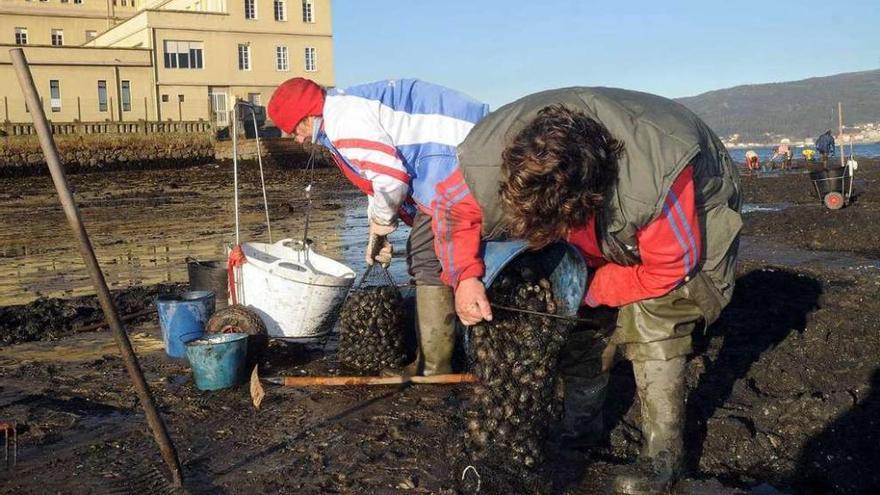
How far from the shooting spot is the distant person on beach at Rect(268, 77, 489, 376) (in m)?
4.64

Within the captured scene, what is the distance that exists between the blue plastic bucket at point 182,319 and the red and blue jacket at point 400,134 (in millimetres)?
1818

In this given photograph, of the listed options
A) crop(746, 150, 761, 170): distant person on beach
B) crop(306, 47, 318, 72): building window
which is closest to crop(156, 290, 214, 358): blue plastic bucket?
crop(746, 150, 761, 170): distant person on beach

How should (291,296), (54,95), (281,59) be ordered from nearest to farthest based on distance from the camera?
(291,296) → (54,95) → (281,59)

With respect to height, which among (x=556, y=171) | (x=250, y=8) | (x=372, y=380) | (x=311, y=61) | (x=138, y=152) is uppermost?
(x=250, y=8)

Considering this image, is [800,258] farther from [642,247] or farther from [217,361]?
[642,247]

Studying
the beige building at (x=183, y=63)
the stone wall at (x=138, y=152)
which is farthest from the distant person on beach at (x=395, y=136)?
the beige building at (x=183, y=63)

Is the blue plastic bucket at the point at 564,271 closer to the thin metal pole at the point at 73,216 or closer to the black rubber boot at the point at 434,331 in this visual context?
the black rubber boot at the point at 434,331

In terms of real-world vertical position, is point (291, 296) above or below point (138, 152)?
below

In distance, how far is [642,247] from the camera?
134 inches

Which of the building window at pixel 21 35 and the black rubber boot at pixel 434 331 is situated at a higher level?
the building window at pixel 21 35

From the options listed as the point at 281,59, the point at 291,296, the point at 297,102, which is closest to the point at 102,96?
the point at 281,59

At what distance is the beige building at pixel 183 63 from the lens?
168ft

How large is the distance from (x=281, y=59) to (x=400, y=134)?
54261 mm

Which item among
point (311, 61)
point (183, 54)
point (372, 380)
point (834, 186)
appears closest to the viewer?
point (372, 380)
